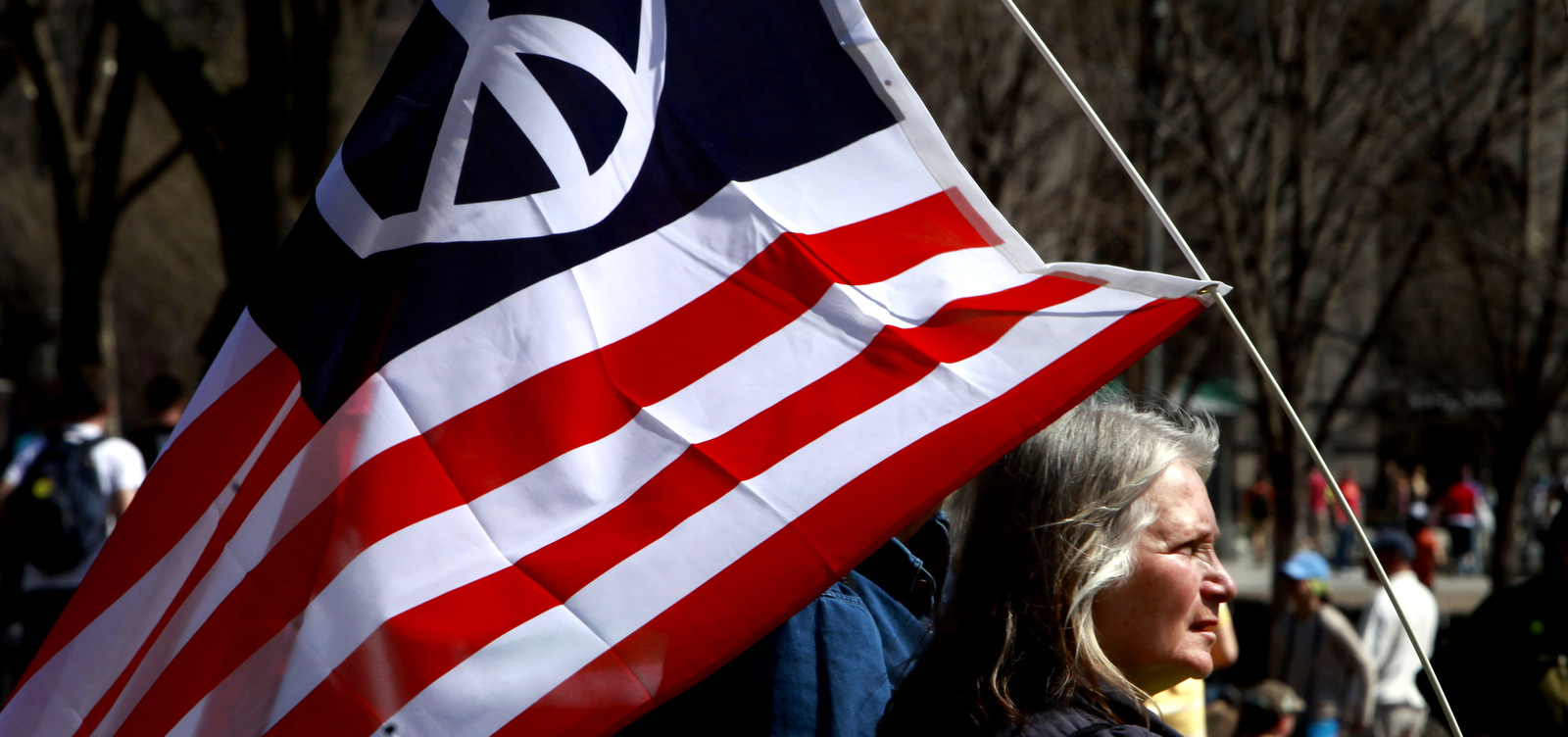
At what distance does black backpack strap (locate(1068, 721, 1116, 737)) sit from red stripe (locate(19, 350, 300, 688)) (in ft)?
4.29

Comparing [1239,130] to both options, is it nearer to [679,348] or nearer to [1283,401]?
[679,348]

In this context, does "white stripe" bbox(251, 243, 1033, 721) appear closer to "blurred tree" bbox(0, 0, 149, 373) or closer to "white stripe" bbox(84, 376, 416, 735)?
"white stripe" bbox(84, 376, 416, 735)

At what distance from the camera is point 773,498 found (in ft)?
7.18

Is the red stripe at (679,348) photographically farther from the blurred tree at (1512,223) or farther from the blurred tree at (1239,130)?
the blurred tree at (1512,223)

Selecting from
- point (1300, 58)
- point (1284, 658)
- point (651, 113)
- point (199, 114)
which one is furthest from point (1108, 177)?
point (651, 113)

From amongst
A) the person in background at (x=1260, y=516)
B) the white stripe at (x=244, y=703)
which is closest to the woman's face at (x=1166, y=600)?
the white stripe at (x=244, y=703)

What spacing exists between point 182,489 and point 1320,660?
241 inches

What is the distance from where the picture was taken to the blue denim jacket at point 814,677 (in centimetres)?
236

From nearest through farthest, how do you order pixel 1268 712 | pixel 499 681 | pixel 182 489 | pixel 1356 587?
pixel 499 681 → pixel 182 489 → pixel 1268 712 → pixel 1356 587

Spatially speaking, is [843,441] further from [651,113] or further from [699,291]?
[651,113]

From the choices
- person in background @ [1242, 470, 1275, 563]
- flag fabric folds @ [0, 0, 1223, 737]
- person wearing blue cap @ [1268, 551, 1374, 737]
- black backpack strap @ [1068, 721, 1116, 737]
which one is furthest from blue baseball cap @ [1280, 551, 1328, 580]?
person in background @ [1242, 470, 1275, 563]

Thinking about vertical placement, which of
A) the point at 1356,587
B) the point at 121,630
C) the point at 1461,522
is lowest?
the point at 1356,587

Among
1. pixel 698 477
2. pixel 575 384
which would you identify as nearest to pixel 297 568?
pixel 575 384

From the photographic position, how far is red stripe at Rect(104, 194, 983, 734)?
2.21 metres
